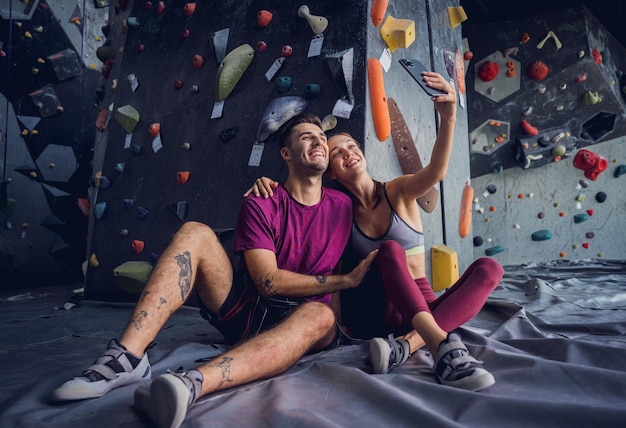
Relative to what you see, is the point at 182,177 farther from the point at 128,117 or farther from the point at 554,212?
the point at 554,212

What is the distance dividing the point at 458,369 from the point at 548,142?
4.28 meters

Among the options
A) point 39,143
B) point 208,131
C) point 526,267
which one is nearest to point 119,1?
point 39,143

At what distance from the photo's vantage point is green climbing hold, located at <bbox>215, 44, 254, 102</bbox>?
2.92 meters

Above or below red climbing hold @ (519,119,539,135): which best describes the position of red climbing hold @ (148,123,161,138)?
above

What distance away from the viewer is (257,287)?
5.37ft

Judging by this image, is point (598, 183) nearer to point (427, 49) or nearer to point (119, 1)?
point (427, 49)

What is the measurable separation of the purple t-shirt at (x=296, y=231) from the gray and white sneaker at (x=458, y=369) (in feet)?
1.66

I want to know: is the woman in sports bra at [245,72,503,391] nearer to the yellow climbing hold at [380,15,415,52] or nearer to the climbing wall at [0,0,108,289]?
the yellow climbing hold at [380,15,415,52]

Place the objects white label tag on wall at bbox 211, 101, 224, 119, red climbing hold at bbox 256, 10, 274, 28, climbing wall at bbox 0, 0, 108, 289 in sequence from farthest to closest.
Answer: climbing wall at bbox 0, 0, 108, 289 → white label tag on wall at bbox 211, 101, 224, 119 → red climbing hold at bbox 256, 10, 274, 28

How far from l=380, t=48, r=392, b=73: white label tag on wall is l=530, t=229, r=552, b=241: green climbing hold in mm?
3363

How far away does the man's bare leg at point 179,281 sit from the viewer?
1.39m

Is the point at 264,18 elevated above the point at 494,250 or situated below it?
above

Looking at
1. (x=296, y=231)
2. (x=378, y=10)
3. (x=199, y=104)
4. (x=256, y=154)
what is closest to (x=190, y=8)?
(x=199, y=104)

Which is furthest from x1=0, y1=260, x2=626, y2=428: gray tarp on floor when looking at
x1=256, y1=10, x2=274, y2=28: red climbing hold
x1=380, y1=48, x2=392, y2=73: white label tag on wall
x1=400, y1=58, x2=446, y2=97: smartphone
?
x1=256, y1=10, x2=274, y2=28: red climbing hold
